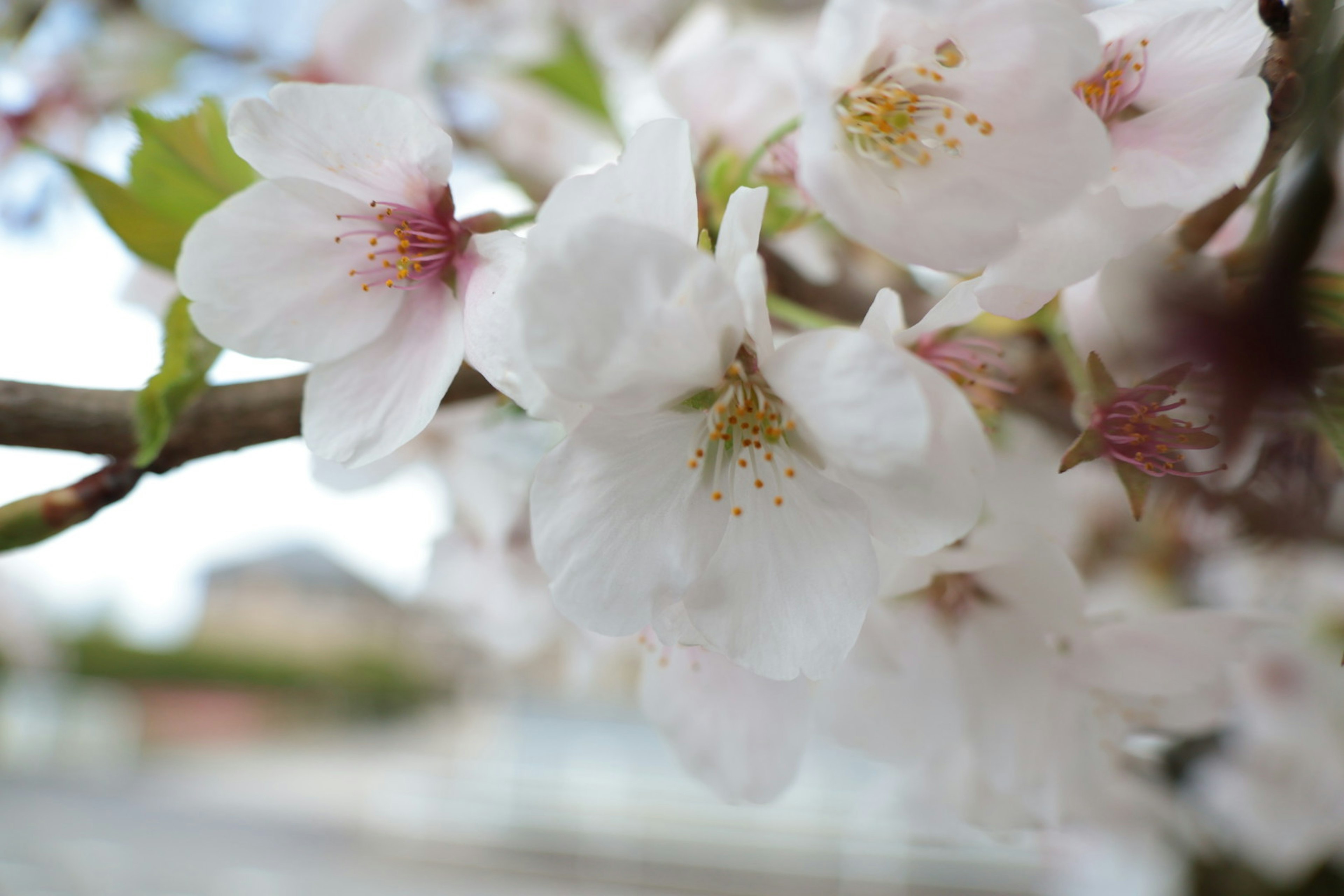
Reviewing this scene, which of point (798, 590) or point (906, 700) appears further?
point (906, 700)

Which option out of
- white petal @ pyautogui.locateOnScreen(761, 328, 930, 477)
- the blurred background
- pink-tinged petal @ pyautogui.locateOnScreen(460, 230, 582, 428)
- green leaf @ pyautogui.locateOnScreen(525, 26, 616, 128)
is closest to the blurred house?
the blurred background

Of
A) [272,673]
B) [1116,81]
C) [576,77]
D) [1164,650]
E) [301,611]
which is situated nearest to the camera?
[1116,81]

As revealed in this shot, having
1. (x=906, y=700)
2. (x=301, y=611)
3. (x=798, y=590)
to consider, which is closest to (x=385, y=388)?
(x=798, y=590)

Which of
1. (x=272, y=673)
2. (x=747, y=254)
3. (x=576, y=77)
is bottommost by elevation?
(x=272, y=673)

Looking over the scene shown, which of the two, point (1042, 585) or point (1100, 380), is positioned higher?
point (1100, 380)

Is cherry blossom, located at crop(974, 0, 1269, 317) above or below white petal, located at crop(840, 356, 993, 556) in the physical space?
above

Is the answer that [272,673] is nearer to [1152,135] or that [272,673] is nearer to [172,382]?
[172,382]

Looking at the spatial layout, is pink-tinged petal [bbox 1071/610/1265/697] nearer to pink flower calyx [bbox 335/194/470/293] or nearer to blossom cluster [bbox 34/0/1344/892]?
blossom cluster [bbox 34/0/1344/892]

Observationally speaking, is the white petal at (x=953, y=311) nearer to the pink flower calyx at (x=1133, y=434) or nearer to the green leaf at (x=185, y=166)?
the pink flower calyx at (x=1133, y=434)
